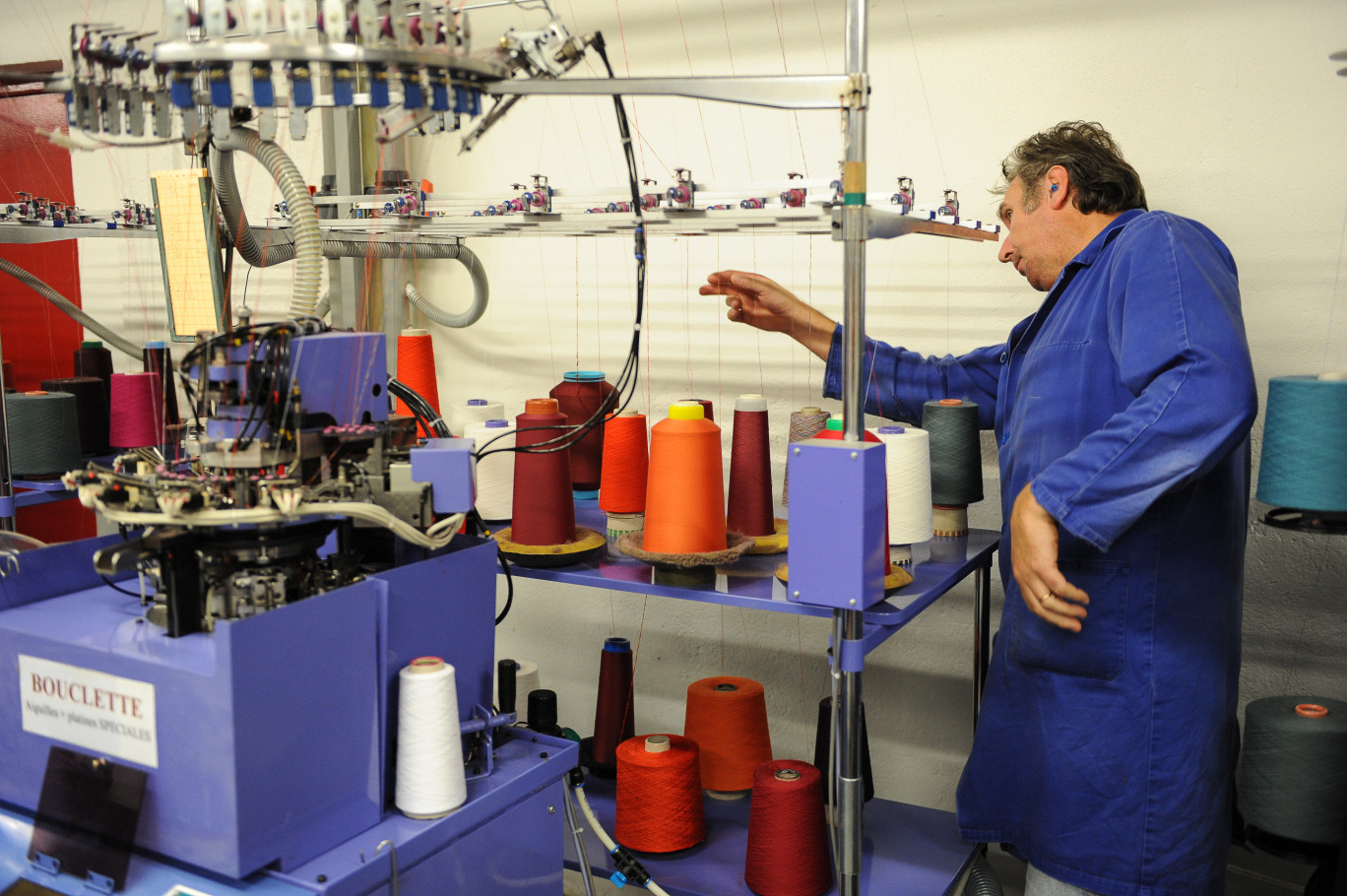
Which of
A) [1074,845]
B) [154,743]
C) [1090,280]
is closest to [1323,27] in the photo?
[1090,280]

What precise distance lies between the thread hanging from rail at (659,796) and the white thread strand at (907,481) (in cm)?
55

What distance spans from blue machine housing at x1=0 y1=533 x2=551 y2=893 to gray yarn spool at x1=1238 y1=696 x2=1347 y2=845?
136cm

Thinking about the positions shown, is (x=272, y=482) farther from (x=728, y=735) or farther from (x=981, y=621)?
(x=981, y=621)

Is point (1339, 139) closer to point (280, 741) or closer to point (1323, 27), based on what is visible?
point (1323, 27)

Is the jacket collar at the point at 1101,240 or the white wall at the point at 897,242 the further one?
the white wall at the point at 897,242

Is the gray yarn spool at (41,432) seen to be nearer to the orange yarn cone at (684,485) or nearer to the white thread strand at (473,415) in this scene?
the white thread strand at (473,415)

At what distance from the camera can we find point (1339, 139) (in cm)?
217

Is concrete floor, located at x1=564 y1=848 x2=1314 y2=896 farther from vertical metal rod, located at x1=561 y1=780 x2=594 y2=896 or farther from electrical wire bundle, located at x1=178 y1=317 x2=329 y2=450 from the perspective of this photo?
electrical wire bundle, located at x1=178 y1=317 x2=329 y2=450

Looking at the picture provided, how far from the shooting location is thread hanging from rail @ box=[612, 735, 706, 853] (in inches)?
76.3

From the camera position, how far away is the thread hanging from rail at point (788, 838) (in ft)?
5.99

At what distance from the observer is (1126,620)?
5.73 feet

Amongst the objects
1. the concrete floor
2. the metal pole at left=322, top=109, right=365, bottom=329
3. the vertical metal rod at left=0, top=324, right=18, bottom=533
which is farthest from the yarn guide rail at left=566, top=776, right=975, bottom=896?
the metal pole at left=322, top=109, right=365, bottom=329

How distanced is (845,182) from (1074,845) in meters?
1.15

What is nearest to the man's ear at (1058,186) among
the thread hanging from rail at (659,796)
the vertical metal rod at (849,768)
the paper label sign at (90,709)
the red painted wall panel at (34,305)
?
the vertical metal rod at (849,768)
